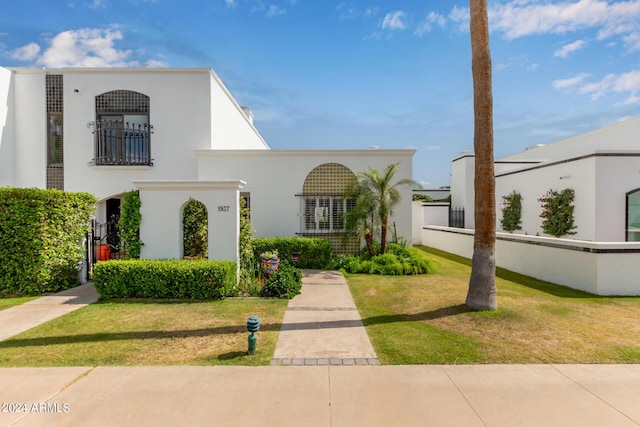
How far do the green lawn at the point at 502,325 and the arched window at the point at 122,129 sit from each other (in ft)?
33.7

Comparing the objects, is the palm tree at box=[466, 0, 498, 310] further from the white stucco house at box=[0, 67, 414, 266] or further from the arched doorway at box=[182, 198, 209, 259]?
the arched doorway at box=[182, 198, 209, 259]

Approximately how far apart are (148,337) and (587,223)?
1404 centimetres

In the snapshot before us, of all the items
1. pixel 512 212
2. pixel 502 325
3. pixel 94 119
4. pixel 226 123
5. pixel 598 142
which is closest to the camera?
pixel 502 325

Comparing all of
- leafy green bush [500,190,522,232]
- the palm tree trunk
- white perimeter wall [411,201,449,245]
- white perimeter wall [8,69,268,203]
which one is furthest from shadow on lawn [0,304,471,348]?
white perimeter wall [411,201,449,245]

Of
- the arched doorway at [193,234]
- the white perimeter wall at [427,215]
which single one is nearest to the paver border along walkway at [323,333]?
the arched doorway at [193,234]

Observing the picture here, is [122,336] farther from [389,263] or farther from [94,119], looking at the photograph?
[94,119]

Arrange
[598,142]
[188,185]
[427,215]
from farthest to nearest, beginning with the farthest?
1. [427,215]
2. [598,142]
3. [188,185]

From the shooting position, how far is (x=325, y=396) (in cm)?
350

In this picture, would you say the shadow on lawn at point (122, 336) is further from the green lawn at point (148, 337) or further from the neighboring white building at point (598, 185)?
the neighboring white building at point (598, 185)

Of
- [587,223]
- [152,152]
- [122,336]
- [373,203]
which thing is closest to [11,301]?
[122,336]

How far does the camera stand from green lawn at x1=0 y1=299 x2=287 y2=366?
4352 millimetres

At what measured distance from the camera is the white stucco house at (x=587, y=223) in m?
7.72

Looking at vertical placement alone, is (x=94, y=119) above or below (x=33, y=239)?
above

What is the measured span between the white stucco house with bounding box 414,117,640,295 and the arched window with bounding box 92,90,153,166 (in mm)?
14680
